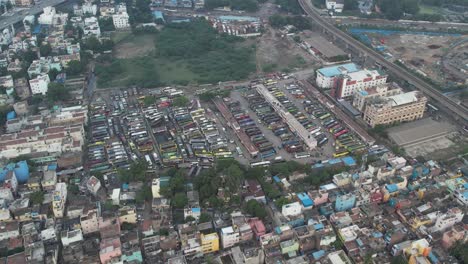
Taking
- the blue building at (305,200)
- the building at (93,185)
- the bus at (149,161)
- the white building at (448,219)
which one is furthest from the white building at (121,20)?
the white building at (448,219)

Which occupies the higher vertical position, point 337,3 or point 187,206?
point 337,3

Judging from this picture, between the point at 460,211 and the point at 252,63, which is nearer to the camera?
the point at 460,211

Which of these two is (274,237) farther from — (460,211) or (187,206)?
(460,211)

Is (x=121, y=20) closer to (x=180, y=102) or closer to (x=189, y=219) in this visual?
(x=180, y=102)

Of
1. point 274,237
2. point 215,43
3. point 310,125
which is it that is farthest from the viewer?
point 215,43

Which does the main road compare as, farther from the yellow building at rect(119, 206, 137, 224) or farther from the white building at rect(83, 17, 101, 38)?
the white building at rect(83, 17, 101, 38)

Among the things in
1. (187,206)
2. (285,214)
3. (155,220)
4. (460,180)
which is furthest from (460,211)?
(155,220)

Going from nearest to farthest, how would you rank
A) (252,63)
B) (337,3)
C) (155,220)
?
(155,220)
(252,63)
(337,3)
